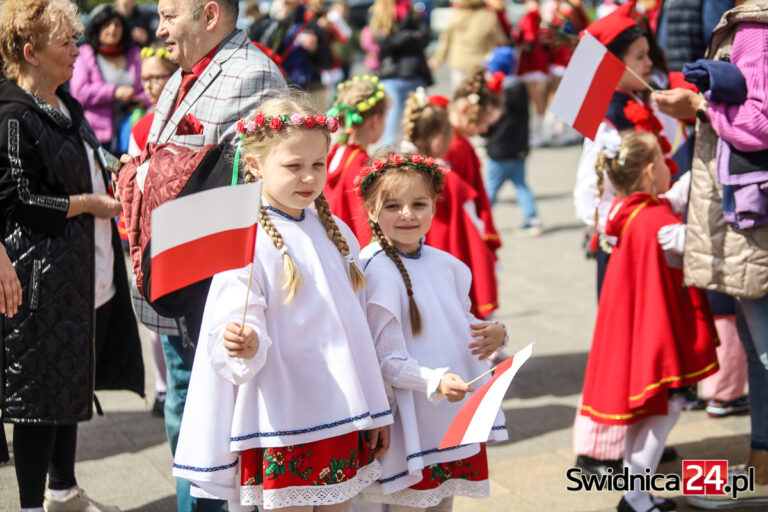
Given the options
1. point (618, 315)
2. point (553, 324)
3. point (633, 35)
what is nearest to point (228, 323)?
point (618, 315)

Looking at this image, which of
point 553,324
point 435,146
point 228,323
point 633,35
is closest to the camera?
point 228,323

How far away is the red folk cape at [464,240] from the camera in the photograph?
5.24 metres

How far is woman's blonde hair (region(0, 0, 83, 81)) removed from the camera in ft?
12.3

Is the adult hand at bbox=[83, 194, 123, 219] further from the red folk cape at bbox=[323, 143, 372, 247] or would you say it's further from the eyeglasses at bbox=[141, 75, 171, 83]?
the eyeglasses at bbox=[141, 75, 171, 83]

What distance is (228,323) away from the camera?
268cm

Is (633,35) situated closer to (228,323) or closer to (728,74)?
(728,74)

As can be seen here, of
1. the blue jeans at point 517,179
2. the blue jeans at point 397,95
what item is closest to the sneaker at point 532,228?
the blue jeans at point 517,179

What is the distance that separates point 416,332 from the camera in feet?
10.6

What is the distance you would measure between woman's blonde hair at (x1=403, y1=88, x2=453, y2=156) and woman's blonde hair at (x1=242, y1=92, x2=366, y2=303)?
220 centimetres

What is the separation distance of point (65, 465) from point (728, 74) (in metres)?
3.17

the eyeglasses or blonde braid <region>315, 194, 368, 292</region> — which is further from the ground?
the eyeglasses

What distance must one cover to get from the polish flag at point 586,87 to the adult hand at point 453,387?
4.24 ft

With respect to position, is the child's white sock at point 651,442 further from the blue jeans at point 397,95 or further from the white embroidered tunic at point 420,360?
the blue jeans at point 397,95

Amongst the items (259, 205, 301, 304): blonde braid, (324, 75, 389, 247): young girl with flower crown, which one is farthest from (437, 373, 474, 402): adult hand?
(324, 75, 389, 247): young girl with flower crown
